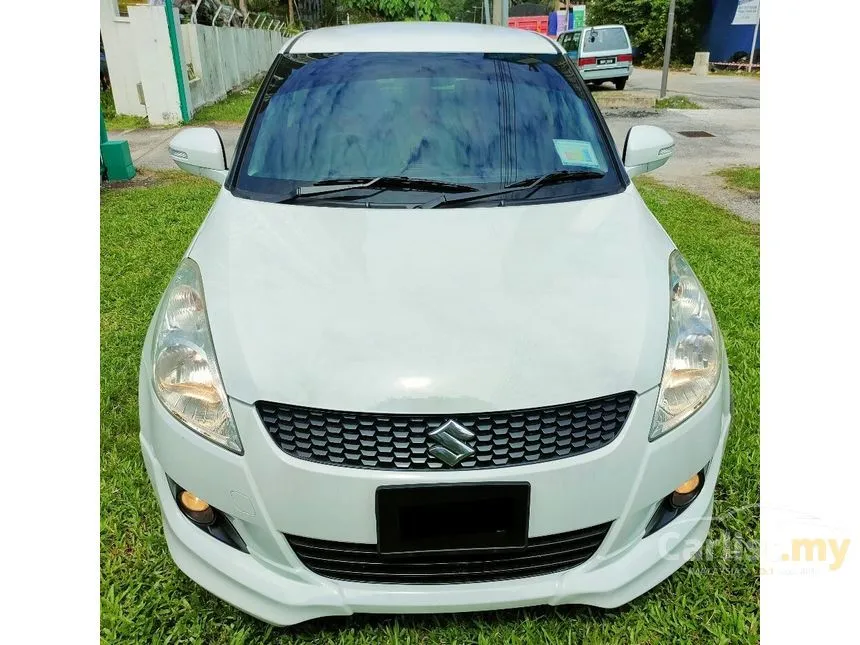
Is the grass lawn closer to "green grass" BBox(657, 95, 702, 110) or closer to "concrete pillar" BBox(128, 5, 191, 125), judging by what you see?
"concrete pillar" BBox(128, 5, 191, 125)

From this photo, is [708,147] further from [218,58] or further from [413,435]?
[218,58]

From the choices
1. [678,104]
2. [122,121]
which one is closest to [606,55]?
[678,104]

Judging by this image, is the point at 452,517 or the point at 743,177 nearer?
the point at 452,517

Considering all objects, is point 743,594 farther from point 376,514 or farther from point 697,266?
point 697,266

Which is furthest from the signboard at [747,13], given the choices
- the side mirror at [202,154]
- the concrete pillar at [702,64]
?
the side mirror at [202,154]

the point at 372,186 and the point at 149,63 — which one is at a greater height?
the point at 149,63

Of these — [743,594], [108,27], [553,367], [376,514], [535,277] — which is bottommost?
[743,594]

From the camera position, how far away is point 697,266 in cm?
475

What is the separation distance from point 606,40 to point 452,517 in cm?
1911

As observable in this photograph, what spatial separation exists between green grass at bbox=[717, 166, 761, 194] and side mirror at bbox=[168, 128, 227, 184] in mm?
6330

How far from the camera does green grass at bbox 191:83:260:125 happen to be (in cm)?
1216

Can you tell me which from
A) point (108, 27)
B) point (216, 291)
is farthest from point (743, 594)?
point (108, 27)

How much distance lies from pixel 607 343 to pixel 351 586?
90cm

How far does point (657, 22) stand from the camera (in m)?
29.9
